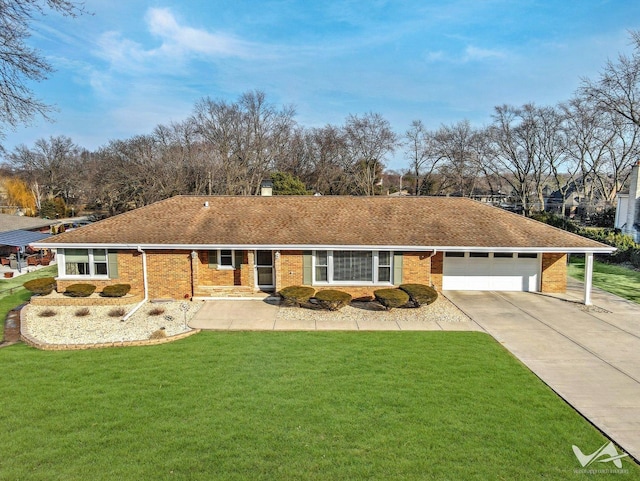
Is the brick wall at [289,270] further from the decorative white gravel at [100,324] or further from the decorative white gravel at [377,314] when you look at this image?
Answer: the decorative white gravel at [100,324]

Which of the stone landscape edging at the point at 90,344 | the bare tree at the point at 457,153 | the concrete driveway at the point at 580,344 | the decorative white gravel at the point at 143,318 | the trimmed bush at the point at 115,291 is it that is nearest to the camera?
the concrete driveway at the point at 580,344

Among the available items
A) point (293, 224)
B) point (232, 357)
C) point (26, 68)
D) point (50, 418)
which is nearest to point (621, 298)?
point (293, 224)

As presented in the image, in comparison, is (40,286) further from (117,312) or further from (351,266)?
(351,266)

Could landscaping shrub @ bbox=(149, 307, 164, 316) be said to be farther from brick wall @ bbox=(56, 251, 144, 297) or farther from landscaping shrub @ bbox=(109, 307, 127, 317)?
brick wall @ bbox=(56, 251, 144, 297)

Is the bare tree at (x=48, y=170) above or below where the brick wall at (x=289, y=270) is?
above

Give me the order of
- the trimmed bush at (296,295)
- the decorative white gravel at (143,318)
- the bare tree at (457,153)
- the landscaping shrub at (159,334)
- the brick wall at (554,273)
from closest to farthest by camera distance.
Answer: the landscaping shrub at (159,334)
the decorative white gravel at (143,318)
the trimmed bush at (296,295)
the brick wall at (554,273)
the bare tree at (457,153)

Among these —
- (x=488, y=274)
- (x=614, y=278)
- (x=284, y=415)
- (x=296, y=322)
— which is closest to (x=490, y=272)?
(x=488, y=274)

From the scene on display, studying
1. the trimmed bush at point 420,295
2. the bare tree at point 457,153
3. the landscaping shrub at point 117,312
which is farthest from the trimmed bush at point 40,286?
the bare tree at point 457,153
